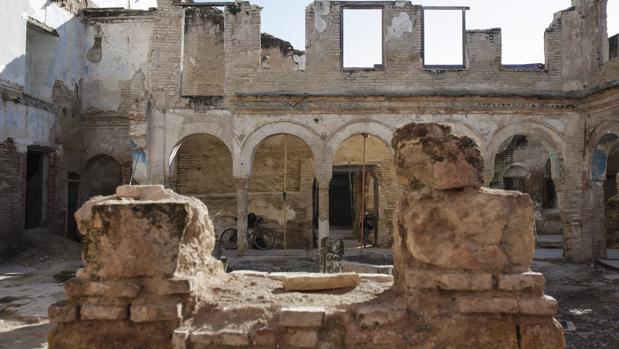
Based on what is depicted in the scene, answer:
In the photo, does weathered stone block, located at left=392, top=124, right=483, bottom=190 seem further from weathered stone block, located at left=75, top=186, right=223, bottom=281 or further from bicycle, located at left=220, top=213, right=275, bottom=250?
bicycle, located at left=220, top=213, right=275, bottom=250

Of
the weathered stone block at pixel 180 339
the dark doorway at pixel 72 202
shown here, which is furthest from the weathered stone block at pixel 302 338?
the dark doorway at pixel 72 202

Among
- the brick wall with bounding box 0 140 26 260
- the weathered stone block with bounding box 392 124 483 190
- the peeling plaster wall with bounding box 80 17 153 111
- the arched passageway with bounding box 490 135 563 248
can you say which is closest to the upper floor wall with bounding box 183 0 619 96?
the peeling plaster wall with bounding box 80 17 153 111

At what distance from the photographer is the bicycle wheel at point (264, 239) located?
15.8 m

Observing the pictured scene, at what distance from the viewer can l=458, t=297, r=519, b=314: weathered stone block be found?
3.43m

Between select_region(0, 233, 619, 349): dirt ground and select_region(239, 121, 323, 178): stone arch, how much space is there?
8.24ft

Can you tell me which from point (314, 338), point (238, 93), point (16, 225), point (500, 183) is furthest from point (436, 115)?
point (16, 225)

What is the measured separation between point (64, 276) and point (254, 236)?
20.2 ft

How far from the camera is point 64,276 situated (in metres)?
11.1

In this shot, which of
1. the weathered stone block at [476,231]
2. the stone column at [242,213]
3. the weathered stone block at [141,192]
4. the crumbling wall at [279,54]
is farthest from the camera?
the crumbling wall at [279,54]

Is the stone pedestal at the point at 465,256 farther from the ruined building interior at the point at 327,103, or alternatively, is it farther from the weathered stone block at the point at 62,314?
the ruined building interior at the point at 327,103

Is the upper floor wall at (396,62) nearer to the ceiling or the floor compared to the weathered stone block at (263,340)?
nearer to the ceiling

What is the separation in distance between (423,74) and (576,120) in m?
4.46

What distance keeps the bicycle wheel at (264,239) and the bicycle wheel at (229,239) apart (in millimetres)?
830

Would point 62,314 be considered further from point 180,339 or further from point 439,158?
point 439,158
